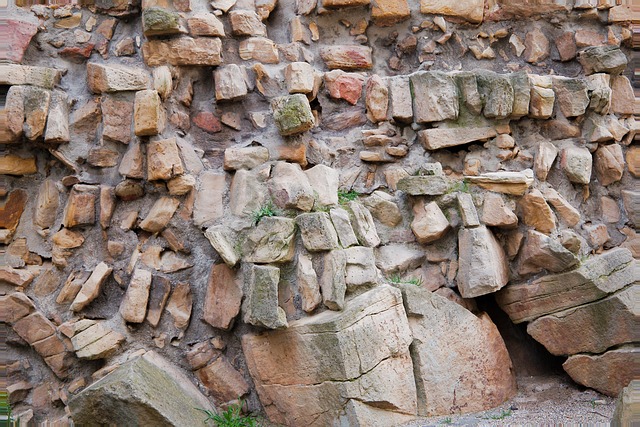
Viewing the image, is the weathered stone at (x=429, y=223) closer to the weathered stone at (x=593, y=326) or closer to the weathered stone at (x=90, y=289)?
the weathered stone at (x=593, y=326)

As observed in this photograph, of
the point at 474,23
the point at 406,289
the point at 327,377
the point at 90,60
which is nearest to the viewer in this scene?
the point at 327,377

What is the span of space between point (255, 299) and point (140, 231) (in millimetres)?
874

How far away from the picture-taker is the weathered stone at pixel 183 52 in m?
3.90

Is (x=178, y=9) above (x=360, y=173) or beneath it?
above

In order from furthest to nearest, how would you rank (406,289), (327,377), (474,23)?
1. (474,23)
2. (406,289)
3. (327,377)

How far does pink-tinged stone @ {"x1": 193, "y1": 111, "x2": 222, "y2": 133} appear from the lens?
4020mm

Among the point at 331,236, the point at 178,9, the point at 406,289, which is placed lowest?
the point at 406,289

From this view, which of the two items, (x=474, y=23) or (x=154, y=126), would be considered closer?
(x=154, y=126)

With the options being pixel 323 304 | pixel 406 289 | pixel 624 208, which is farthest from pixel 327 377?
pixel 624 208

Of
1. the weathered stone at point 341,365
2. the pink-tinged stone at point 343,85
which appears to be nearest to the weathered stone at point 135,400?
the weathered stone at point 341,365

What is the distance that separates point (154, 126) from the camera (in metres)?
3.69

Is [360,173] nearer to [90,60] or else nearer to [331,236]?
[331,236]

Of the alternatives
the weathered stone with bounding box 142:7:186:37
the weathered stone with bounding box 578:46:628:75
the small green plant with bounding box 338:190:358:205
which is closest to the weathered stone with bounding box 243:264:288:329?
the small green plant with bounding box 338:190:358:205

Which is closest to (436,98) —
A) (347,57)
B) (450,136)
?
(450,136)
